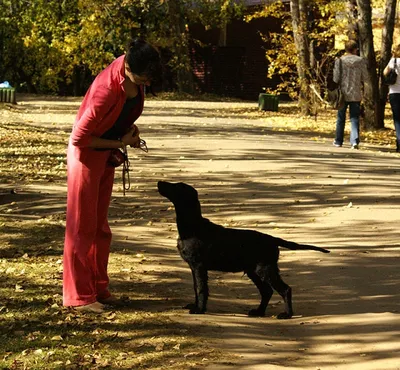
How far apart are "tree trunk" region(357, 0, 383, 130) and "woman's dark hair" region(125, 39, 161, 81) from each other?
53.5ft

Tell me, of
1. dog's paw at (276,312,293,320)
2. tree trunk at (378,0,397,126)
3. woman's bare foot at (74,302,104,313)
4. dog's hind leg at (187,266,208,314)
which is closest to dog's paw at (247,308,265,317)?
dog's paw at (276,312,293,320)

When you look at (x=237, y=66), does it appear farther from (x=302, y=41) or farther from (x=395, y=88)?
(x=395, y=88)

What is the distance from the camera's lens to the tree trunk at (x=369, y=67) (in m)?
22.8

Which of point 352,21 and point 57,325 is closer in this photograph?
point 57,325

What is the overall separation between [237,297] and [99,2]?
2874 cm

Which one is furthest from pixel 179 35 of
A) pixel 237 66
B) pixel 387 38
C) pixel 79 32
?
pixel 387 38

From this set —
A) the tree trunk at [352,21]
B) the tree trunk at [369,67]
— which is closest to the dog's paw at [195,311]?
the tree trunk at [369,67]

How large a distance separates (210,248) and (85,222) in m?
0.86

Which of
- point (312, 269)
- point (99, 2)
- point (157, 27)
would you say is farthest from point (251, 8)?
point (312, 269)

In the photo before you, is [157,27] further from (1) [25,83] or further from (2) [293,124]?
(2) [293,124]

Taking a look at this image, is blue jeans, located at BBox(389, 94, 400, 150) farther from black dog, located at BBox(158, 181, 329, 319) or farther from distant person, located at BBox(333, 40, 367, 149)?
black dog, located at BBox(158, 181, 329, 319)

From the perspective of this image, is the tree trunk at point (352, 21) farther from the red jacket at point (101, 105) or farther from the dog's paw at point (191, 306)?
the red jacket at point (101, 105)

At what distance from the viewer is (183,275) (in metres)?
9.05

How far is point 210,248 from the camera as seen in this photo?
24.2 feet
